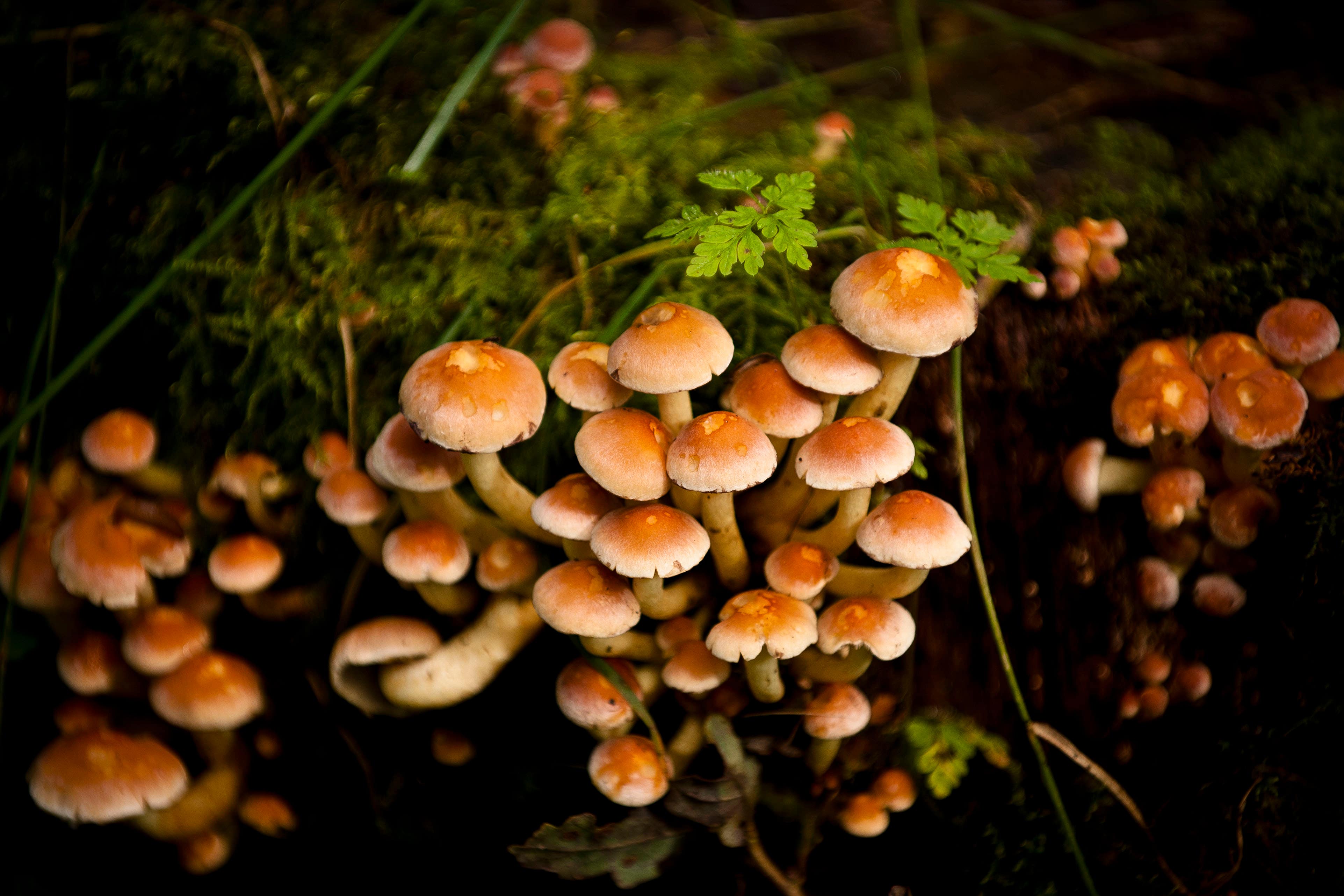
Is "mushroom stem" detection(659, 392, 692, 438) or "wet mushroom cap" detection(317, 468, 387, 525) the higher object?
"mushroom stem" detection(659, 392, 692, 438)

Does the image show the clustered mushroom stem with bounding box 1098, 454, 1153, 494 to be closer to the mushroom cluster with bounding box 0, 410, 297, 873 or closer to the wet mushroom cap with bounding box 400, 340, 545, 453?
the wet mushroom cap with bounding box 400, 340, 545, 453

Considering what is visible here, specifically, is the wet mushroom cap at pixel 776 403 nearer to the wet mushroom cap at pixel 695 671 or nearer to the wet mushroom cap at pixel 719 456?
the wet mushroom cap at pixel 719 456

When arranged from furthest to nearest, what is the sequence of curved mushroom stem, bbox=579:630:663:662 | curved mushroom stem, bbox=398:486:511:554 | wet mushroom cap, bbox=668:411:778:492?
1. curved mushroom stem, bbox=398:486:511:554
2. curved mushroom stem, bbox=579:630:663:662
3. wet mushroom cap, bbox=668:411:778:492

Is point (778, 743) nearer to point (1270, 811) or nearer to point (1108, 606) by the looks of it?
point (1108, 606)

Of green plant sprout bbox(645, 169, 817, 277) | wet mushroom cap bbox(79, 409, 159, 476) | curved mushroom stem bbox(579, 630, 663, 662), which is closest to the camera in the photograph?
green plant sprout bbox(645, 169, 817, 277)

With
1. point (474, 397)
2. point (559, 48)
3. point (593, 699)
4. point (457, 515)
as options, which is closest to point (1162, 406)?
point (593, 699)

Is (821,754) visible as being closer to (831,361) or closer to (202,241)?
(831,361)

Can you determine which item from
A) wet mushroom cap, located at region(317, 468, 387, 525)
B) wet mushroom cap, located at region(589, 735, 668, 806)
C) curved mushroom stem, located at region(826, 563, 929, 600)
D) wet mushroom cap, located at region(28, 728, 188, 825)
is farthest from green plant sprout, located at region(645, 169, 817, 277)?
wet mushroom cap, located at region(28, 728, 188, 825)

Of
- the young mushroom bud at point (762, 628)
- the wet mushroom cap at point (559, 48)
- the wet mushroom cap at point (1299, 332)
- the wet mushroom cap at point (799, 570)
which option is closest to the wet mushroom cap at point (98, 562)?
the young mushroom bud at point (762, 628)
